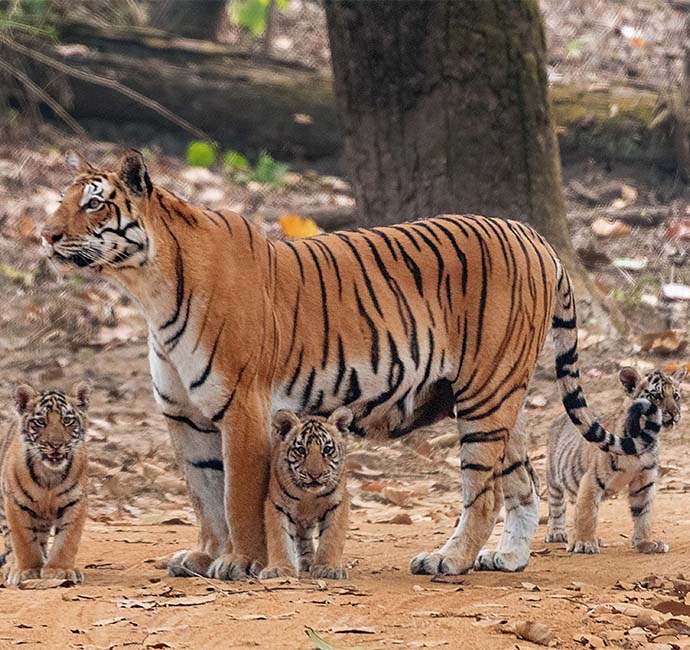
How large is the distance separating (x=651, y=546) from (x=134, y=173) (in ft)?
9.83

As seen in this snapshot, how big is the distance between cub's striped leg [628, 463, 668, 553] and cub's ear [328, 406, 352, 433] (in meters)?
1.66

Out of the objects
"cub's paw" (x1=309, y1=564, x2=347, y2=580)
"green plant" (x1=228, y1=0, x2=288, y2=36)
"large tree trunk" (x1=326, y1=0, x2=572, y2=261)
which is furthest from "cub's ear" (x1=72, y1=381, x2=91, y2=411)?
"green plant" (x1=228, y1=0, x2=288, y2=36)

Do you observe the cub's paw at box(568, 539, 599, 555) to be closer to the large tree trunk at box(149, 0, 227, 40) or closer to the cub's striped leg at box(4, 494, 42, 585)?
the cub's striped leg at box(4, 494, 42, 585)

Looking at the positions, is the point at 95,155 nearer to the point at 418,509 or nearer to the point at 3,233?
the point at 3,233

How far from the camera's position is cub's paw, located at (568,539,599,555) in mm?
6582

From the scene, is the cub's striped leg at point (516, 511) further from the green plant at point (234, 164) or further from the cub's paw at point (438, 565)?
the green plant at point (234, 164)

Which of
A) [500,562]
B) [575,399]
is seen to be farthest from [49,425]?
[575,399]

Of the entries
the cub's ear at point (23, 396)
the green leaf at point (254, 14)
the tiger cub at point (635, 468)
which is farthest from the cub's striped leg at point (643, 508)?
the green leaf at point (254, 14)

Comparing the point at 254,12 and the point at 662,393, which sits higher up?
the point at 254,12

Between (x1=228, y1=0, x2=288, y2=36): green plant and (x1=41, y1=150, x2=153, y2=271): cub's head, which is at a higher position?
(x1=228, y1=0, x2=288, y2=36): green plant

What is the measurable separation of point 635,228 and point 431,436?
440 cm

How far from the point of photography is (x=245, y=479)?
225 inches

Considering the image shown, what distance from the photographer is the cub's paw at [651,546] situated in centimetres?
652

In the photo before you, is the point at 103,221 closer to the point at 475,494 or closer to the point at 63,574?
the point at 63,574
